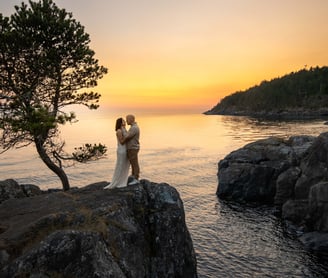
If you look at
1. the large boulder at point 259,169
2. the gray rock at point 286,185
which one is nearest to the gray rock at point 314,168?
the gray rock at point 286,185

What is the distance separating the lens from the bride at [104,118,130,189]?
18.0m

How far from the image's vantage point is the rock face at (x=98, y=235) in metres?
11.8

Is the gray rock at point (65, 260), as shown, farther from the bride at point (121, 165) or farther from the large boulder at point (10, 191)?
the large boulder at point (10, 191)

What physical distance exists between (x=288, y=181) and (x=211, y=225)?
390 inches

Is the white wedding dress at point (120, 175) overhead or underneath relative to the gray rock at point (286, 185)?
overhead

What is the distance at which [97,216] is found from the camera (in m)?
14.2

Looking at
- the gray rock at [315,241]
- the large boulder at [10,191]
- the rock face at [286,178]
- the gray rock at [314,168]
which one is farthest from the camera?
the gray rock at [314,168]

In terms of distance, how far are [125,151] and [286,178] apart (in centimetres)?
2182

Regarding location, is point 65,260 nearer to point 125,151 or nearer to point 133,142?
point 125,151

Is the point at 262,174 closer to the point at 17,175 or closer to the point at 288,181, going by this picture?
the point at 288,181

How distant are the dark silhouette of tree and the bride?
4.17 m

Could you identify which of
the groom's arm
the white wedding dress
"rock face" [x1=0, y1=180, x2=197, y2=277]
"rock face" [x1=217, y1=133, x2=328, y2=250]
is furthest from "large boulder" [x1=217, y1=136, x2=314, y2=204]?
the groom's arm

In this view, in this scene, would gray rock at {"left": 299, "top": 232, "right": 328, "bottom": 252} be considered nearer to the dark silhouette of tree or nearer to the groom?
the groom

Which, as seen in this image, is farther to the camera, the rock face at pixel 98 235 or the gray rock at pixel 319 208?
the gray rock at pixel 319 208
